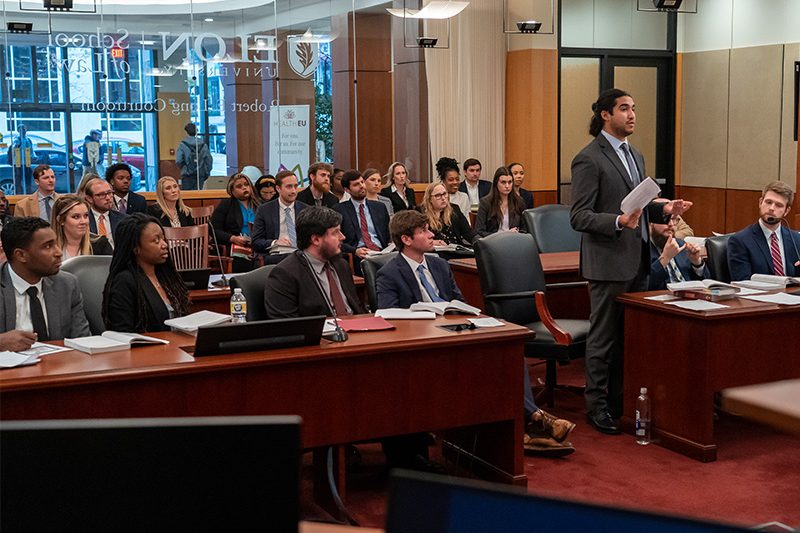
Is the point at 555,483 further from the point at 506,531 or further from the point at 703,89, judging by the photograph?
the point at 703,89

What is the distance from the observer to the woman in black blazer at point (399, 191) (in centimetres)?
921

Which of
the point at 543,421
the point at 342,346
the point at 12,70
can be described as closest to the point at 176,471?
the point at 342,346

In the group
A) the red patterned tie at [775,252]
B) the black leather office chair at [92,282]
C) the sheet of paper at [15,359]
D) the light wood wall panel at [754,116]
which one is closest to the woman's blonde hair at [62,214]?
the black leather office chair at [92,282]

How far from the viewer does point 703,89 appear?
1153 cm

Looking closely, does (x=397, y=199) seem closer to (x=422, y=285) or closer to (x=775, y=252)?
(x=775, y=252)

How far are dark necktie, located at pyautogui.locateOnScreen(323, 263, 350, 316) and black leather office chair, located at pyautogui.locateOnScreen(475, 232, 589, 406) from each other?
3.20ft

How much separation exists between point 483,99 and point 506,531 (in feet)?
34.0

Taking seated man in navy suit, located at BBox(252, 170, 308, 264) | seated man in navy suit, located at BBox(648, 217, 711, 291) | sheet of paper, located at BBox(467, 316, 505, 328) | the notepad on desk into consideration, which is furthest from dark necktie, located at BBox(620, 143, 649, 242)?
seated man in navy suit, located at BBox(252, 170, 308, 264)

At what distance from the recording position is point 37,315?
4059 mm

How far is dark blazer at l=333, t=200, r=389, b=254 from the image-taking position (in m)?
7.98

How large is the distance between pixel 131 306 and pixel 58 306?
0.30 m

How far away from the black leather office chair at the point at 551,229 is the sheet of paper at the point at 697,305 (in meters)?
2.33

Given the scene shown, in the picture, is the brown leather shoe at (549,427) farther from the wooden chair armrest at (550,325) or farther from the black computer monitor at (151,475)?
the black computer monitor at (151,475)

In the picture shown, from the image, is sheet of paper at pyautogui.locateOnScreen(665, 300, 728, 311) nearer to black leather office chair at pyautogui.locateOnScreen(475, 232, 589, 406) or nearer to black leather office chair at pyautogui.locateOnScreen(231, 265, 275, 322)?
black leather office chair at pyautogui.locateOnScreen(475, 232, 589, 406)
